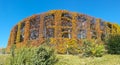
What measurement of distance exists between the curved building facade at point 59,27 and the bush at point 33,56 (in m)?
14.6

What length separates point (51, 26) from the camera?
3203cm

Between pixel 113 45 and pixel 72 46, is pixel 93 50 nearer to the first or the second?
pixel 113 45

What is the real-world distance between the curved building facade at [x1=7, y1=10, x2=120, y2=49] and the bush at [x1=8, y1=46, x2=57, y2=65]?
1461cm

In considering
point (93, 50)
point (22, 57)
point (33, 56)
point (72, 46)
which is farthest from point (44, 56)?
point (72, 46)

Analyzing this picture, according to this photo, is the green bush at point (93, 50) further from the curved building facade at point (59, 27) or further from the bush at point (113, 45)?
the curved building facade at point (59, 27)

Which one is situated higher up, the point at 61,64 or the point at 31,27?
the point at 31,27

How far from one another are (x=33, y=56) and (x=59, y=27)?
54.4 feet

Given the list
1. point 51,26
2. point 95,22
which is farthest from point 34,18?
point 95,22

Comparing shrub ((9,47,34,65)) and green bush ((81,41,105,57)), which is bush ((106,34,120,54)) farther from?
shrub ((9,47,34,65))

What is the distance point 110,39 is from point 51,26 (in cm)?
782

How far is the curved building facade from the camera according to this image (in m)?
32.1

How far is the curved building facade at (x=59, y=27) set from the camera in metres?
32.1

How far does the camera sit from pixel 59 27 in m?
31.8

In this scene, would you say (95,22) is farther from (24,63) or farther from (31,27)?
(24,63)
